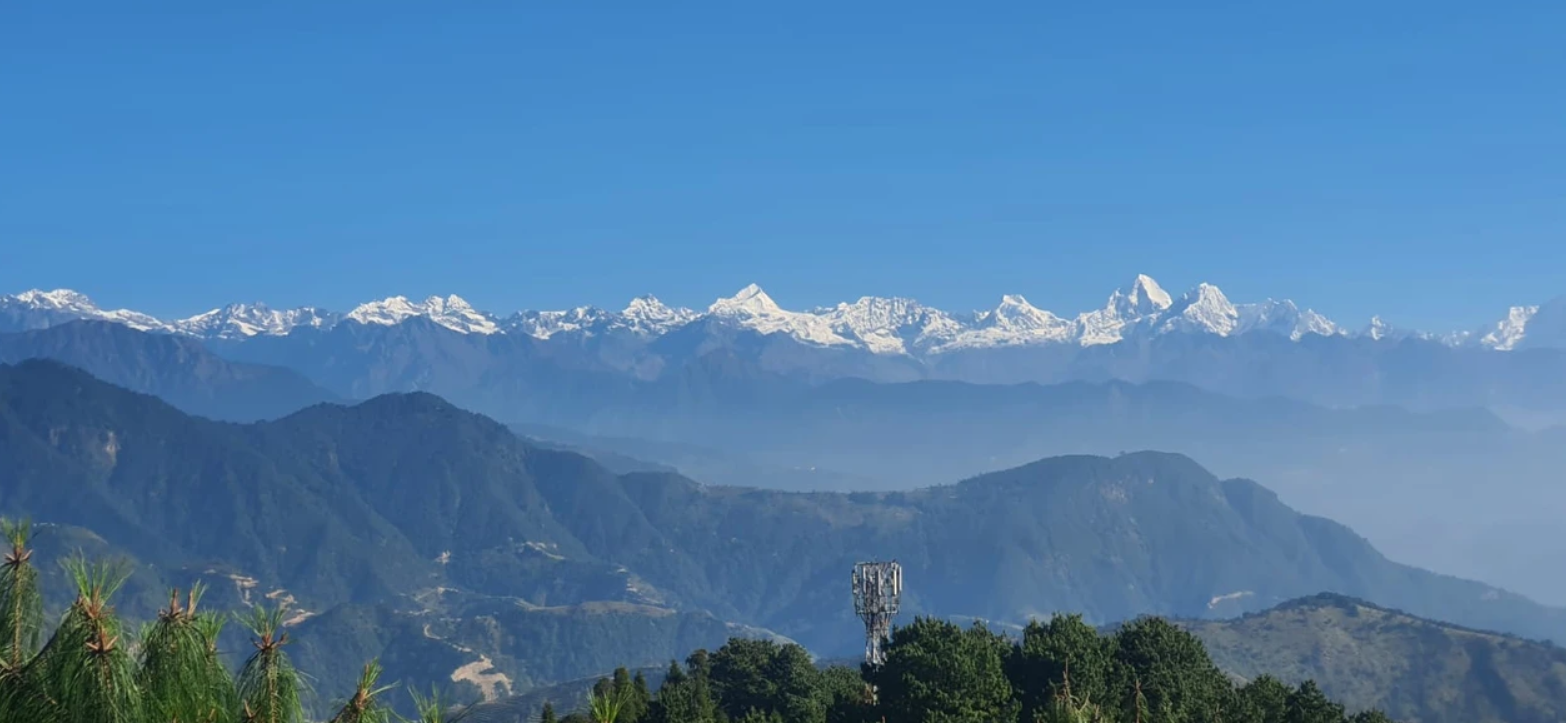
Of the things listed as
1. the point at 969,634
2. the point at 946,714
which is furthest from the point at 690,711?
the point at 946,714

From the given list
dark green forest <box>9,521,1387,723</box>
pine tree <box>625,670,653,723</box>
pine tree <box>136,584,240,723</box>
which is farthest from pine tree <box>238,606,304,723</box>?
pine tree <box>625,670,653,723</box>

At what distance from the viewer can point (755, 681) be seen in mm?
141375

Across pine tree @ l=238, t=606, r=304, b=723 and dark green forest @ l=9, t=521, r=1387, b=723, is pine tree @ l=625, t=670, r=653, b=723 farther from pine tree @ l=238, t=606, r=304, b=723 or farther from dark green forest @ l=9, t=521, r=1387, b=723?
pine tree @ l=238, t=606, r=304, b=723

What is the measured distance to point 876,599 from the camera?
122 m

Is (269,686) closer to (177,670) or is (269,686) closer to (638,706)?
(177,670)

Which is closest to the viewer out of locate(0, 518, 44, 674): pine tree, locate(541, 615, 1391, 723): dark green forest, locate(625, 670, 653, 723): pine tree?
locate(0, 518, 44, 674): pine tree

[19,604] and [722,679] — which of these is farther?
[722,679]

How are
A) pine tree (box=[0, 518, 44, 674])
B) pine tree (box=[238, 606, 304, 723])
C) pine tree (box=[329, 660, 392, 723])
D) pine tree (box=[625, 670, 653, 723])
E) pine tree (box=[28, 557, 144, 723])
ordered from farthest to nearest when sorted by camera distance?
pine tree (box=[625, 670, 653, 723]), pine tree (box=[238, 606, 304, 723]), pine tree (box=[329, 660, 392, 723]), pine tree (box=[0, 518, 44, 674]), pine tree (box=[28, 557, 144, 723])

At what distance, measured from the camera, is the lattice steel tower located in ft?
397

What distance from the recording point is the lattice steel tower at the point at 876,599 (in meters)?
121

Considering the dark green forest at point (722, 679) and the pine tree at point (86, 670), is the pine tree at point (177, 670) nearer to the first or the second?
the dark green forest at point (722, 679)

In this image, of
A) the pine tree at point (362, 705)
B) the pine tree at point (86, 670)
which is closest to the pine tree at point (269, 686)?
the pine tree at point (362, 705)

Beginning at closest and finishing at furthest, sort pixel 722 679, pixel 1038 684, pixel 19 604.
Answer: pixel 19 604 < pixel 1038 684 < pixel 722 679

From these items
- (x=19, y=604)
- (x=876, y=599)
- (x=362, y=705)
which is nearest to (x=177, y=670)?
(x=19, y=604)
